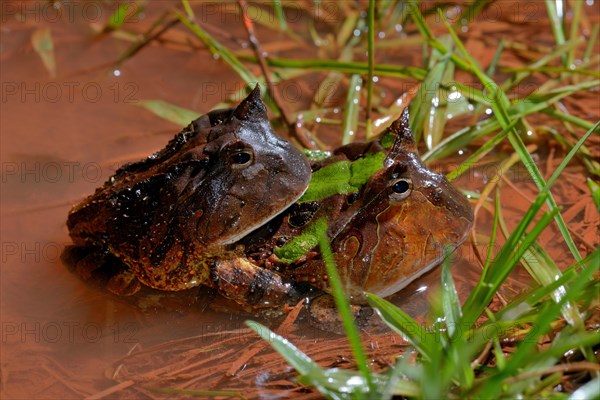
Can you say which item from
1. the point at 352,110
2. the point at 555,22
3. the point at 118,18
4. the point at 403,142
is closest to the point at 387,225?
the point at 403,142

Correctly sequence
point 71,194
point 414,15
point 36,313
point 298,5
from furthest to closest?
point 298,5 → point 414,15 → point 71,194 → point 36,313

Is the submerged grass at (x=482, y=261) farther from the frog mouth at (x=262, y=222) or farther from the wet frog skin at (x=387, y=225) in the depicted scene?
the frog mouth at (x=262, y=222)

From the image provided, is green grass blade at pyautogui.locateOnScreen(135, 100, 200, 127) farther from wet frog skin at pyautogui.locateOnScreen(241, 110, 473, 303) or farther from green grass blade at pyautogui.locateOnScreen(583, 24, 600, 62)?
green grass blade at pyautogui.locateOnScreen(583, 24, 600, 62)

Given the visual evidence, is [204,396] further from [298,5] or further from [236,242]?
[298,5]

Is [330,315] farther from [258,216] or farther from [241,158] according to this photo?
[241,158]

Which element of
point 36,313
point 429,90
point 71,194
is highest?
point 429,90

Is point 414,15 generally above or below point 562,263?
above

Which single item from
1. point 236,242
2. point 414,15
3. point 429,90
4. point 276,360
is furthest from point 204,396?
point 414,15
